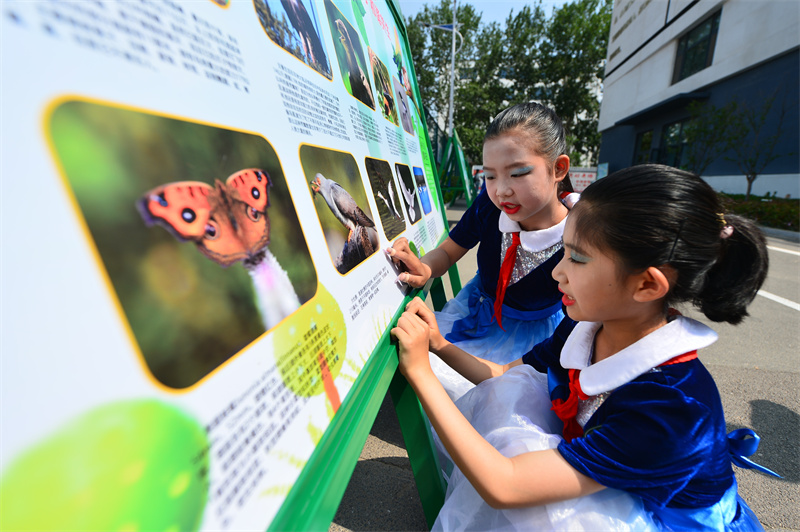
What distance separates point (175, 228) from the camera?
44 centimetres

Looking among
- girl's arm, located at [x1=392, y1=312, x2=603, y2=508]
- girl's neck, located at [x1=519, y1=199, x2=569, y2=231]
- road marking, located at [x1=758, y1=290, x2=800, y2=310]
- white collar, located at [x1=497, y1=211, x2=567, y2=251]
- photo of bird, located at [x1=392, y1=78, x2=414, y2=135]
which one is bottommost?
road marking, located at [x1=758, y1=290, x2=800, y2=310]

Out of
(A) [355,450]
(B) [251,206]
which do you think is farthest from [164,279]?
(A) [355,450]

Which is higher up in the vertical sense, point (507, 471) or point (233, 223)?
point (233, 223)

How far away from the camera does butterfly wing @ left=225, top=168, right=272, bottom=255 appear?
0.54 m

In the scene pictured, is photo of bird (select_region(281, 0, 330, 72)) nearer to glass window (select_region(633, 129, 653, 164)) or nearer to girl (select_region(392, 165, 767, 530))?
girl (select_region(392, 165, 767, 530))

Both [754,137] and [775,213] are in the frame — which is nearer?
[775,213]

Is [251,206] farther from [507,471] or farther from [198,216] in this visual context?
[507,471]

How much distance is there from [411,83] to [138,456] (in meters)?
2.37

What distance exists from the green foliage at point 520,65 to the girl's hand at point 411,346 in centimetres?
2242

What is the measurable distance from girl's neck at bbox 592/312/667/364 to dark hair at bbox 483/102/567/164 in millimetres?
670

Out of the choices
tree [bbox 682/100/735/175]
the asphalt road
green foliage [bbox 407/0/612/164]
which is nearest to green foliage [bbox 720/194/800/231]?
tree [bbox 682/100/735/175]

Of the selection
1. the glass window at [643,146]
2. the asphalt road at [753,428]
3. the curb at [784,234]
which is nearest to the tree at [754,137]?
the curb at [784,234]

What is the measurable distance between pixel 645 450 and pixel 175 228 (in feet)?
2.98

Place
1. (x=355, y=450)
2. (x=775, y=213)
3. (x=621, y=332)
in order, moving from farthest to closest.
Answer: (x=775, y=213) → (x=621, y=332) → (x=355, y=450)
